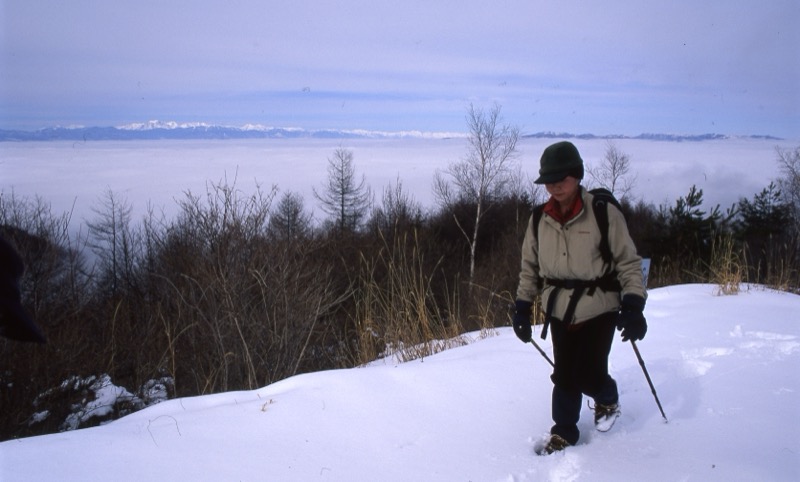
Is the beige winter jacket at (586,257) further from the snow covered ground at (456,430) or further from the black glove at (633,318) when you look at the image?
the snow covered ground at (456,430)

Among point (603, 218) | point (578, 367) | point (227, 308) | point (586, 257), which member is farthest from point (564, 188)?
point (227, 308)

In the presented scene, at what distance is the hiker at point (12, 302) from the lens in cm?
144

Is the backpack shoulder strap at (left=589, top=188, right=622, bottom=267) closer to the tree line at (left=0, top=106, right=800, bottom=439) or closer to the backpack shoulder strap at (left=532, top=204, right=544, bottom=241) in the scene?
the backpack shoulder strap at (left=532, top=204, right=544, bottom=241)

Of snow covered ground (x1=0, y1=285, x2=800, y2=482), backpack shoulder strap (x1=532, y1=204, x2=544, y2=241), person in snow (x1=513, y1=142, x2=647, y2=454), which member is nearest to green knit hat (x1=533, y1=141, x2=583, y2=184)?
person in snow (x1=513, y1=142, x2=647, y2=454)

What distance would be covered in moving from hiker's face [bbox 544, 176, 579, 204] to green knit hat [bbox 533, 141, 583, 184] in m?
0.03

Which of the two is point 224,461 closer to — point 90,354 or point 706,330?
point 706,330

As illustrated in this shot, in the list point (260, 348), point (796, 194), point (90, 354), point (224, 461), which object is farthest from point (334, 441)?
point (796, 194)

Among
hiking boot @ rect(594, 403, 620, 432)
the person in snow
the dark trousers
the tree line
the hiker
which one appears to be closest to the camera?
the hiker

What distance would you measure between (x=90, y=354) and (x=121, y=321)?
5445mm

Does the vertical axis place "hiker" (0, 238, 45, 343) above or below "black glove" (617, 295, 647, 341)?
above

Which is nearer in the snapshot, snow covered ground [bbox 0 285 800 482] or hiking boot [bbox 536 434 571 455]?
snow covered ground [bbox 0 285 800 482]

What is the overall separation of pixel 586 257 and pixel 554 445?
0.99 metres

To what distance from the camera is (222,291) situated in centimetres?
779

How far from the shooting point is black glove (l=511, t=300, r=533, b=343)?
3131 millimetres
